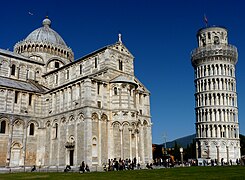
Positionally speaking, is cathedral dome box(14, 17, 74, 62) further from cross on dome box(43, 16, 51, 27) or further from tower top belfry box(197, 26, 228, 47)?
tower top belfry box(197, 26, 228, 47)

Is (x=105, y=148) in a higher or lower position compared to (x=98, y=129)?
lower

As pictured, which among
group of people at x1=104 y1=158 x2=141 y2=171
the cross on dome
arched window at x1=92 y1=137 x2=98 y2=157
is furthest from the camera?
the cross on dome

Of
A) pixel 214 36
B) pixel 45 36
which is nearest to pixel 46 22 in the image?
pixel 45 36

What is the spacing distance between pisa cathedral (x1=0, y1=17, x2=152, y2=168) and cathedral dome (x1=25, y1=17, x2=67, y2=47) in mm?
7123

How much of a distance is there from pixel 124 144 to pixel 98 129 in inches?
150

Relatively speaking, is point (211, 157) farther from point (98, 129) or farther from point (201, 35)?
point (98, 129)

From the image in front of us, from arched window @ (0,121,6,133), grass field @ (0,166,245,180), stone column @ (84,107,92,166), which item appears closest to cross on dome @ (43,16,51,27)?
arched window @ (0,121,6,133)

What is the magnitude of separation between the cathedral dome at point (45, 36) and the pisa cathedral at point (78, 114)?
23.4 feet

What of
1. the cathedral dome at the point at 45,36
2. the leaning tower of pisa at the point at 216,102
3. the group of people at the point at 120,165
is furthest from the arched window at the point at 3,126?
the leaning tower of pisa at the point at 216,102

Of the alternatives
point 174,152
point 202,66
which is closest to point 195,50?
point 202,66

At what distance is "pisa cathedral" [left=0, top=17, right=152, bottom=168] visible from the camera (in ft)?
117

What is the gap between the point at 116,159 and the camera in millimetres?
35625

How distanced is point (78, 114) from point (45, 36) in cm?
2354

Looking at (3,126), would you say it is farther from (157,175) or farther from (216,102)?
(216,102)
